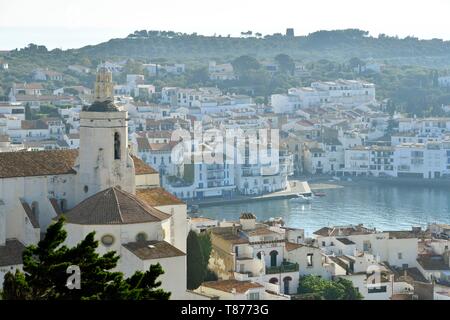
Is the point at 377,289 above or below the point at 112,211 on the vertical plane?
below

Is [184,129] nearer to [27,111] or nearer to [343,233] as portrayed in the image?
[27,111]

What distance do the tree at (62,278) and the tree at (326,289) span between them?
7064 mm

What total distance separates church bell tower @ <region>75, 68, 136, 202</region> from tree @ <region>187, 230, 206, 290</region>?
991 millimetres

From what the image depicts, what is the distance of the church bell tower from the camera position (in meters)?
11.2

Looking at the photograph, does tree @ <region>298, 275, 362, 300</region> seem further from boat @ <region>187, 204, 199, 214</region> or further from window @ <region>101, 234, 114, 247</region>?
boat @ <region>187, 204, 199, 214</region>

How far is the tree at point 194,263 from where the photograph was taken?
11.6 meters

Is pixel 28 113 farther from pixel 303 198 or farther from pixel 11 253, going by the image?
pixel 11 253

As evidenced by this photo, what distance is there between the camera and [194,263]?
39.0 feet

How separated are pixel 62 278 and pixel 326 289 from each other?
752cm

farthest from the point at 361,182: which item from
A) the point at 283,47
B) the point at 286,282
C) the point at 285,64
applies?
the point at 283,47

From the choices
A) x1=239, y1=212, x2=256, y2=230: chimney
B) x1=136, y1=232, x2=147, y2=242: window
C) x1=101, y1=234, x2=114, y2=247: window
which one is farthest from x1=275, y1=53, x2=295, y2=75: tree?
x1=101, y1=234, x2=114, y2=247: window

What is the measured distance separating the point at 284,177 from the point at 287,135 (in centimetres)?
660

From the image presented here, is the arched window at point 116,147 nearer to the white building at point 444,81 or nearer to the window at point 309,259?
the window at point 309,259

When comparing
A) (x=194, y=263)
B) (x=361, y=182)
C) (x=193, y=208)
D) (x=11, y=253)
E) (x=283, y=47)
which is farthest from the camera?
(x=283, y=47)
